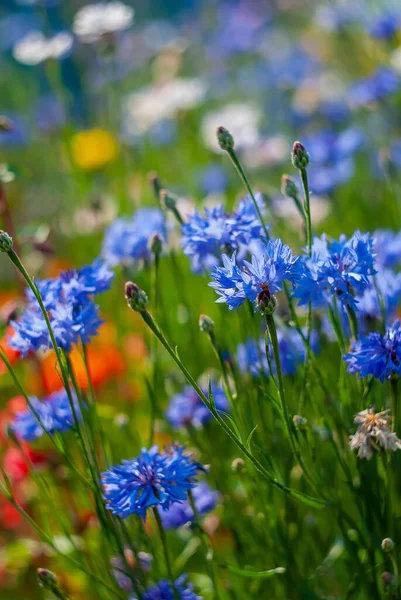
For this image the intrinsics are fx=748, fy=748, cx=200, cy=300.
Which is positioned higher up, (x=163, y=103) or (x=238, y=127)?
(x=163, y=103)

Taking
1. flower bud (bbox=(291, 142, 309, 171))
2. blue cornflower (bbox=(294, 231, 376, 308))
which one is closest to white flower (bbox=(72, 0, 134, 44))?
flower bud (bbox=(291, 142, 309, 171))

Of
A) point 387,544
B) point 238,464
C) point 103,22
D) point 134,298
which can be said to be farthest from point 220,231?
point 103,22

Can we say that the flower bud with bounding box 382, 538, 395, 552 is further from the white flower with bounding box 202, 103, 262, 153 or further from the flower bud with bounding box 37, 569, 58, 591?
the white flower with bounding box 202, 103, 262, 153

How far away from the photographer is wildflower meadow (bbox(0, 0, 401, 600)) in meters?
1.07

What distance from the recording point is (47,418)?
1.27m

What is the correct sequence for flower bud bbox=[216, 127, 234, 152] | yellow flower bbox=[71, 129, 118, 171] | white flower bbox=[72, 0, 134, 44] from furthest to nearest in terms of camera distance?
1. yellow flower bbox=[71, 129, 118, 171]
2. white flower bbox=[72, 0, 134, 44]
3. flower bud bbox=[216, 127, 234, 152]

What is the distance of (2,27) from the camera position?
17.0 ft

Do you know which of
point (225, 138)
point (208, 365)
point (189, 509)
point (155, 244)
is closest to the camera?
point (225, 138)

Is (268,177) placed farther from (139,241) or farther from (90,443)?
A: (90,443)

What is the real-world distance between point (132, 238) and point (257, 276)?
620 mm

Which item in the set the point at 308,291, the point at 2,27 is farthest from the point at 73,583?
the point at 2,27

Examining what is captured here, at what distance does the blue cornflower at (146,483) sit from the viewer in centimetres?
104

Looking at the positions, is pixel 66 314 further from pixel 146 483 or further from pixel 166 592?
pixel 166 592

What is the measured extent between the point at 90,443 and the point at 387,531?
0.48 meters
